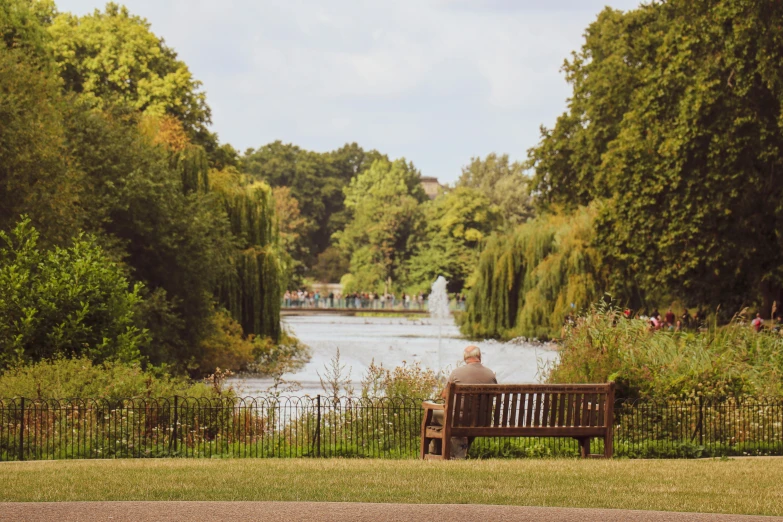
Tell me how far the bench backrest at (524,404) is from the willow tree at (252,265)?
78.9 ft

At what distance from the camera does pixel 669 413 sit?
16656mm

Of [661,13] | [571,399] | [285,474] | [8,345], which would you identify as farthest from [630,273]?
[285,474]

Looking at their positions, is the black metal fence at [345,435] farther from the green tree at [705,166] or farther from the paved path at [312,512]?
the green tree at [705,166]

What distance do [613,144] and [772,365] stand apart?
849 inches

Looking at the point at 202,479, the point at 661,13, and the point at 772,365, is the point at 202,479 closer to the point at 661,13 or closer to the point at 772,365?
the point at 772,365

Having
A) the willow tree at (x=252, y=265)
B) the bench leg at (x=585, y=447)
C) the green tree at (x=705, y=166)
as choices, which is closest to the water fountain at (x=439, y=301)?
the willow tree at (x=252, y=265)

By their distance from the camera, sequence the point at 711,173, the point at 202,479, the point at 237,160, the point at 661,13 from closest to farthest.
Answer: the point at 202,479, the point at 711,173, the point at 661,13, the point at 237,160

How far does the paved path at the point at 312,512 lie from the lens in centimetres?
876

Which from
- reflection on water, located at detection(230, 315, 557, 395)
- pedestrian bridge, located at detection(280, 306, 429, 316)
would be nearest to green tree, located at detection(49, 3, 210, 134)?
reflection on water, located at detection(230, 315, 557, 395)

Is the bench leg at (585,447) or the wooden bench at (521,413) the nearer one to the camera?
the wooden bench at (521,413)

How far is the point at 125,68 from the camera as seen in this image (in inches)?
1924

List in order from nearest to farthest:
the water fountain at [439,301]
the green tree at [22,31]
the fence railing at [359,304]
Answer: the green tree at [22,31]
the water fountain at [439,301]
the fence railing at [359,304]

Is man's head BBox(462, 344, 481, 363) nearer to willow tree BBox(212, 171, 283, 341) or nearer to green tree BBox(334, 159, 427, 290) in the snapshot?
willow tree BBox(212, 171, 283, 341)

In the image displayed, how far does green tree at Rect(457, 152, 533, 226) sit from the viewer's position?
106 meters
